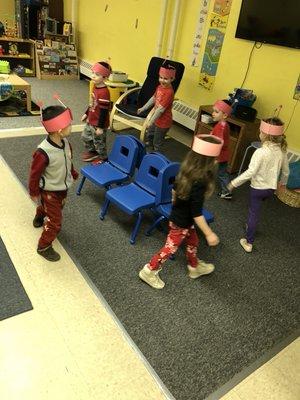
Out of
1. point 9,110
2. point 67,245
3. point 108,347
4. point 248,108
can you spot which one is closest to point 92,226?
point 67,245

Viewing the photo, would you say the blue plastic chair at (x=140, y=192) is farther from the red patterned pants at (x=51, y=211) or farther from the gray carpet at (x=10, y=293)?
the gray carpet at (x=10, y=293)

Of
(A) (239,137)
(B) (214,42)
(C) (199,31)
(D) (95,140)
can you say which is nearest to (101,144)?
(D) (95,140)

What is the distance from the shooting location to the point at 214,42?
406 centimetres

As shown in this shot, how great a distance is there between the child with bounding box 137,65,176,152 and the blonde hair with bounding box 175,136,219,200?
192 cm

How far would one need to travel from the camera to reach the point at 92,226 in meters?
2.40

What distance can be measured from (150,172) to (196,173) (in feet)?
2.73

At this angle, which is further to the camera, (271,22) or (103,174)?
(271,22)

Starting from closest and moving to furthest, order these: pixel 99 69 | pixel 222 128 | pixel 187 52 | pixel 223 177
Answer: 1. pixel 222 128
2. pixel 99 69
3. pixel 223 177
4. pixel 187 52

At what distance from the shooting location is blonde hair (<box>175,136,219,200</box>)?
1662 mm

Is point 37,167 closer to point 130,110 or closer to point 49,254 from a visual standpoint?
point 49,254

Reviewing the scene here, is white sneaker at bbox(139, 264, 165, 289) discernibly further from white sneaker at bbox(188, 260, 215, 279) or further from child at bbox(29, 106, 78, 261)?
child at bbox(29, 106, 78, 261)

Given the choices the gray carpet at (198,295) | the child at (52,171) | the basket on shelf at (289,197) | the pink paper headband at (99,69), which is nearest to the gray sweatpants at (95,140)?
the pink paper headband at (99,69)

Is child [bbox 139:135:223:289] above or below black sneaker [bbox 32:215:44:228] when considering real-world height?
above

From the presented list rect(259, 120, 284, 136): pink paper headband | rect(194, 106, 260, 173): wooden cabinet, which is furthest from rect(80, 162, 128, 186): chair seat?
rect(194, 106, 260, 173): wooden cabinet
